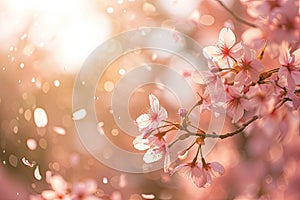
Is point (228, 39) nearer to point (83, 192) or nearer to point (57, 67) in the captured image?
point (83, 192)

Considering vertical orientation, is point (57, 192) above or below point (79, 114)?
below

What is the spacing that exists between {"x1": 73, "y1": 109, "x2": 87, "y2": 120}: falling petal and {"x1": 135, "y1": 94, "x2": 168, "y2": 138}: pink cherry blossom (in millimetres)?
470

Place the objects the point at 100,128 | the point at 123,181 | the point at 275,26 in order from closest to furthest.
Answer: the point at 275,26 < the point at 100,128 < the point at 123,181

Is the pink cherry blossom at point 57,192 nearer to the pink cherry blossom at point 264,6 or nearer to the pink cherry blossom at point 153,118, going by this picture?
the pink cherry blossom at point 153,118

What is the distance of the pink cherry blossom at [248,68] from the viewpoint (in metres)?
0.55

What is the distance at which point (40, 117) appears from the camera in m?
1.01

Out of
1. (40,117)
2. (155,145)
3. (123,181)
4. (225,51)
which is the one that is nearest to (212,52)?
(225,51)

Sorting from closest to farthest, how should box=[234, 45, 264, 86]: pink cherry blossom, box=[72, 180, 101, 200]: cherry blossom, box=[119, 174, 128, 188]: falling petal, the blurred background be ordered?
box=[234, 45, 264, 86]: pink cherry blossom, box=[72, 180, 101, 200]: cherry blossom, the blurred background, box=[119, 174, 128, 188]: falling petal

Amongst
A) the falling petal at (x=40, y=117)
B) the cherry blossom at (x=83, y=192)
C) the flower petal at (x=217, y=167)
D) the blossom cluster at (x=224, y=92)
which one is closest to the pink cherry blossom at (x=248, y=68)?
the blossom cluster at (x=224, y=92)

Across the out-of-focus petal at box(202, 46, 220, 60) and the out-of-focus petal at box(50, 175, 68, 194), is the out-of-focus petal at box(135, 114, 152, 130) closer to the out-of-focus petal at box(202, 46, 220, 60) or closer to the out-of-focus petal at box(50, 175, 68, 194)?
the out-of-focus petal at box(202, 46, 220, 60)

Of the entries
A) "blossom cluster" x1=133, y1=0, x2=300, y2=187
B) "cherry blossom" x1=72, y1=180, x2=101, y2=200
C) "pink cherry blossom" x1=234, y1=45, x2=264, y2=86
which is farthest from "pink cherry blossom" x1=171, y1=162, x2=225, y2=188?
"cherry blossom" x1=72, y1=180, x2=101, y2=200

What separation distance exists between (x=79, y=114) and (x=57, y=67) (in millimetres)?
112

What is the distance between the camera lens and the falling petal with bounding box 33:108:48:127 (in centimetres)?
99

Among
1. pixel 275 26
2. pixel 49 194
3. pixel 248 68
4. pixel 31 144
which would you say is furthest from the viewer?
pixel 31 144
